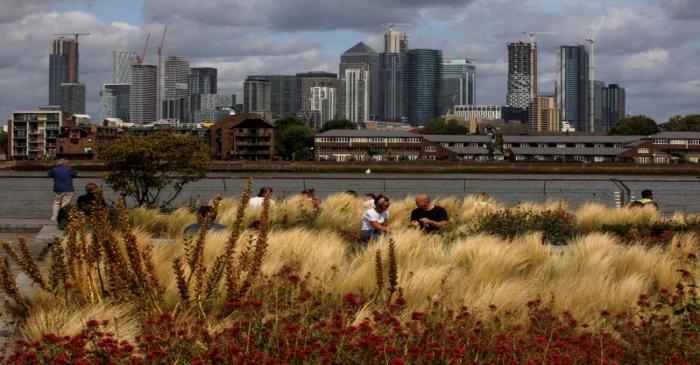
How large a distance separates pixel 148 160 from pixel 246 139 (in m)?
134

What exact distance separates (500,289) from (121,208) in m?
3.35

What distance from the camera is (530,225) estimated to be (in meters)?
16.6

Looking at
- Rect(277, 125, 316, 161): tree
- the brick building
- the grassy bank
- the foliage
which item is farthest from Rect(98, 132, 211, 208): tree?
Rect(277, 125, 316, 161): tree

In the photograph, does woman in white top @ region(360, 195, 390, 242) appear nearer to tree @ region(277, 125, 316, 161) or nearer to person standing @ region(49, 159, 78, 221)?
person standing @ region(49, 159, 78, 221)

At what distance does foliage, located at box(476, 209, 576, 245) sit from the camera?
16203 millimetres

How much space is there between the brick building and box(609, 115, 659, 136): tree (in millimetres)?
74760

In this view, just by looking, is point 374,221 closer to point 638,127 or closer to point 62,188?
point 62,188

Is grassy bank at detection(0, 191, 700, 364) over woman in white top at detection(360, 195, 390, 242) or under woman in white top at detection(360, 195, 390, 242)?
under

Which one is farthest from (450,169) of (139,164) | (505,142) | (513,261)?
(513,261)

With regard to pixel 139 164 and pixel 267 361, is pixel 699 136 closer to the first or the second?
pixel 139 164

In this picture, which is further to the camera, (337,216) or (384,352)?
(337,216)

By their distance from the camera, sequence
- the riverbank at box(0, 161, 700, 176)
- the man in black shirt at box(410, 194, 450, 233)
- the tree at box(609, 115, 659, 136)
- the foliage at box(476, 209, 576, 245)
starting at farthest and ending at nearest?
the tree at box(609, 115, 659, 136) < the riverbank at box(0, 161, 700, 176) < the foliage at box(476, 209, 576, 245) < the man in black shirt at box(410, 194, 450, 233)

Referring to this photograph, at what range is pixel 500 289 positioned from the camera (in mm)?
9070

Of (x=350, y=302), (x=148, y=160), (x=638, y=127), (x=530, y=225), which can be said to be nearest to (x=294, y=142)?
(x=638, y=127)
